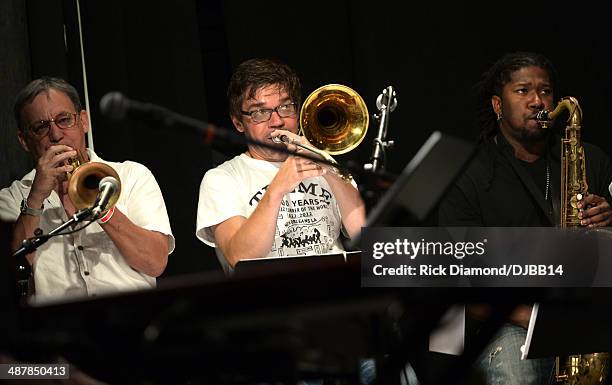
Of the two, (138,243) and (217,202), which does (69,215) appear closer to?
(138,243)

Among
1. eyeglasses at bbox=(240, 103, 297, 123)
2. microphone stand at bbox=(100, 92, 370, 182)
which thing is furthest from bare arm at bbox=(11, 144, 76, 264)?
A: microphone stand at bbox=(100, 92, 370, 182)

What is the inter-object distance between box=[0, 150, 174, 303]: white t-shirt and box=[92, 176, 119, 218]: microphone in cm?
34

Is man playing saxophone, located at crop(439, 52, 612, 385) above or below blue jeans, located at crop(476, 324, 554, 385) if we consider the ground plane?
above

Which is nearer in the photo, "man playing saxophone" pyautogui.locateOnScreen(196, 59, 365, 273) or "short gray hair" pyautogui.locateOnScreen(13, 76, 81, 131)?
"man playing saxophone" pyautogui.locateOnScreen(196, 59, 365, 273)

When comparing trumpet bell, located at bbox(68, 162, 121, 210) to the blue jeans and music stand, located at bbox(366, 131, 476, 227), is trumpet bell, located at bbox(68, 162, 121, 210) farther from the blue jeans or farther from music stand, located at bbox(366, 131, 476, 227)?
music stand, located at bbox(366, 131, 476, 227)

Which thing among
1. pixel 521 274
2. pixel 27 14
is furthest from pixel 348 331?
pixel 27 14

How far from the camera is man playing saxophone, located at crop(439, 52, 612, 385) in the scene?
3678 mm

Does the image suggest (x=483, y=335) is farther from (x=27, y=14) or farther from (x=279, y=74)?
(x=27, y=14)

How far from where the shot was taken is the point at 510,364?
363 centimetres

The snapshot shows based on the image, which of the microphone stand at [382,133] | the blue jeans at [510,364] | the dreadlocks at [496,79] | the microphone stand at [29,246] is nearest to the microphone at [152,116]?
the microphone stand at [29,246]

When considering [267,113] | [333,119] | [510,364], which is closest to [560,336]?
[510,364]

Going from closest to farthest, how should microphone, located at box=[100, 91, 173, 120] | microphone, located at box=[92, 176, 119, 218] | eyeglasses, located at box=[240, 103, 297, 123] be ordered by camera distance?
microphone, located at box=[100, 91, 173, 120] < microphone, located at box=[92, 176, 119, 218] < eyeglasses, located at box=[240, 103, 297, 123]

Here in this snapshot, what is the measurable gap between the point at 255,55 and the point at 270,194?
1105mm

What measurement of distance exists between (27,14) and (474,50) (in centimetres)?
207
